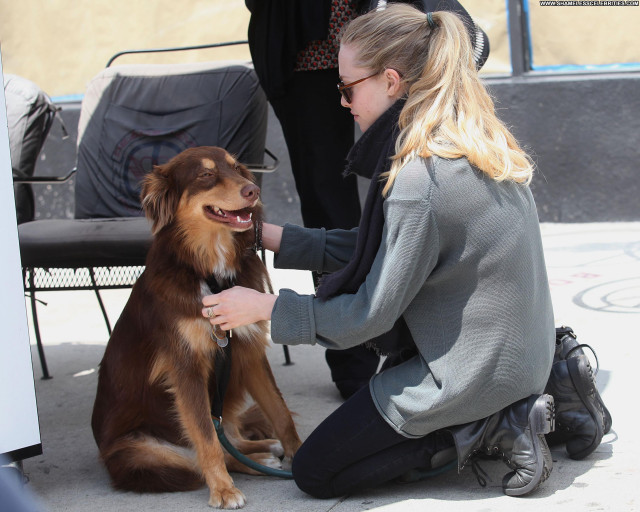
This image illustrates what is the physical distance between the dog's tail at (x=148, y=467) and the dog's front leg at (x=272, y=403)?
0.34 metres

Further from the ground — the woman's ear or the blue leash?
the woman's ear

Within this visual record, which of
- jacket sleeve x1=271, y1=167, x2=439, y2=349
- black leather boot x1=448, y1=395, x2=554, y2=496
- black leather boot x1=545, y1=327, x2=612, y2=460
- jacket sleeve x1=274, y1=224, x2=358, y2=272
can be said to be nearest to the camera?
jacket sleeve x1=271, y1=167, x2=439, y2=349

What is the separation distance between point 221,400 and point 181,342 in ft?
0.98

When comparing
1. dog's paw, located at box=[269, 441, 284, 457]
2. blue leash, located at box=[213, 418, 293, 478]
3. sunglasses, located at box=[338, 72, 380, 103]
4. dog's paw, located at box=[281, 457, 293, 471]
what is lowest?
dog's paw, located at box=[269, 441, 284, 457]

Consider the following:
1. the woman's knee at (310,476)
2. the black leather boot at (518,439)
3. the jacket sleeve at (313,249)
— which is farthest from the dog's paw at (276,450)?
the black leather boot at (518,439)

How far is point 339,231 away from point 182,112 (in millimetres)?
1846

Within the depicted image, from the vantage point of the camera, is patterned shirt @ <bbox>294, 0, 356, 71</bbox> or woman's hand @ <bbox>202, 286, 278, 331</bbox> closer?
woman's hand @ <bbox>202, 286, 278, 331</bbox>

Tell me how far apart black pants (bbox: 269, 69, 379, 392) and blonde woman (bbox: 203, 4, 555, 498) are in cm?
96

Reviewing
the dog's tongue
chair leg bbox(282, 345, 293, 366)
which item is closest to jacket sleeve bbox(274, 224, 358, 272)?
the dog's tongue

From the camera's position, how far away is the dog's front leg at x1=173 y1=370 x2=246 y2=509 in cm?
264

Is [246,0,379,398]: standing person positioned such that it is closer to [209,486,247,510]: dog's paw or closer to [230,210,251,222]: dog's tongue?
[230,210,251,222]: dog's tongue

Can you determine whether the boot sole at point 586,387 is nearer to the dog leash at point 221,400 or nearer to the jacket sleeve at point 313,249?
the jacket sleeve at point 313,249

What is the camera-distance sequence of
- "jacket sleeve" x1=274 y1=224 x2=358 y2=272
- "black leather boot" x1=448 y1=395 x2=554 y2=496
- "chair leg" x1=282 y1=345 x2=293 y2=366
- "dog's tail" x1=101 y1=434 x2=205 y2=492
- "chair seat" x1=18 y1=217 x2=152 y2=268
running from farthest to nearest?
"chair leg" x1=282 y1=345 x2=293 y2=366
"chair seat" x1=18 y1=217 x2=152 y2=268
"jacket sleeve" x1=274 y1=224 x2=358 y2=272
"dog's tail" x1=101 y1=434 x2=205 y2=492
"black leather boot" x1=448 y1=395 x2=554 y2=496

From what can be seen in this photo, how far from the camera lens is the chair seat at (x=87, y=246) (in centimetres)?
342
